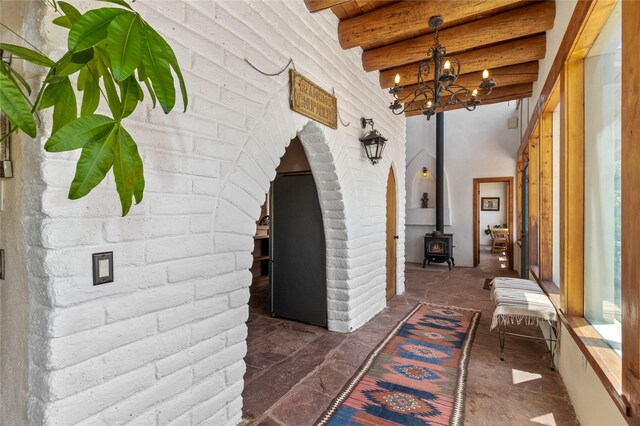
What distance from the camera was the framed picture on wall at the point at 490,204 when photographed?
11.2 m

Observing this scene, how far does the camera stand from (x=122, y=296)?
1.23m

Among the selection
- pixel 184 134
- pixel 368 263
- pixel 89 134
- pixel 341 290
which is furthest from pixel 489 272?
pixel 89 134

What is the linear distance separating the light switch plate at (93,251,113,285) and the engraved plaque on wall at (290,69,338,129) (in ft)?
4.88

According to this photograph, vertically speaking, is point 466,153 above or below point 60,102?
above

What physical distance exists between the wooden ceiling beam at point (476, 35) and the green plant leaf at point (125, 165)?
308 cm

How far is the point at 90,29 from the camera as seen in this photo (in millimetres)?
642

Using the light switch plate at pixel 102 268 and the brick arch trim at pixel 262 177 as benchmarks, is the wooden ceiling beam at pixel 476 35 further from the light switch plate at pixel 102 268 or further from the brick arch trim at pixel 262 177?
the light switch plate at pixel 102 268

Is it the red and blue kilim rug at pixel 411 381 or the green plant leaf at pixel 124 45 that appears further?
the red and blue kilim rug at pixel 411 381

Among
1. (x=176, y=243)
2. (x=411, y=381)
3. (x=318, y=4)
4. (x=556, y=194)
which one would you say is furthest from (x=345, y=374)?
(x=318, y=4)

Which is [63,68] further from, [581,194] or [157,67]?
[581,194]

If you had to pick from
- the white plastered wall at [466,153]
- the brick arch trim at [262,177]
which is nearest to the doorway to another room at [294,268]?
the brick arch trim at [262,177]

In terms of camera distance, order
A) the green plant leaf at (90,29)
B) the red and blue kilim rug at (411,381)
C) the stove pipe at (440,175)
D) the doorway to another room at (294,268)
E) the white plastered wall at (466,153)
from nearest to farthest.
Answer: the green plant leaf at (90,29) < the red and blue kilim rug at (411,381) < the doorway to another room at (294,268) < the white plastered wall at (466,153) < the stove pipe at (440,175)

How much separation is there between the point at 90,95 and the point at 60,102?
0.07m

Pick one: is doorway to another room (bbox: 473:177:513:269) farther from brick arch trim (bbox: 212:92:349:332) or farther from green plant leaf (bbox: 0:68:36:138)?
green plant leaf (bbox: 0:68:36:138)
